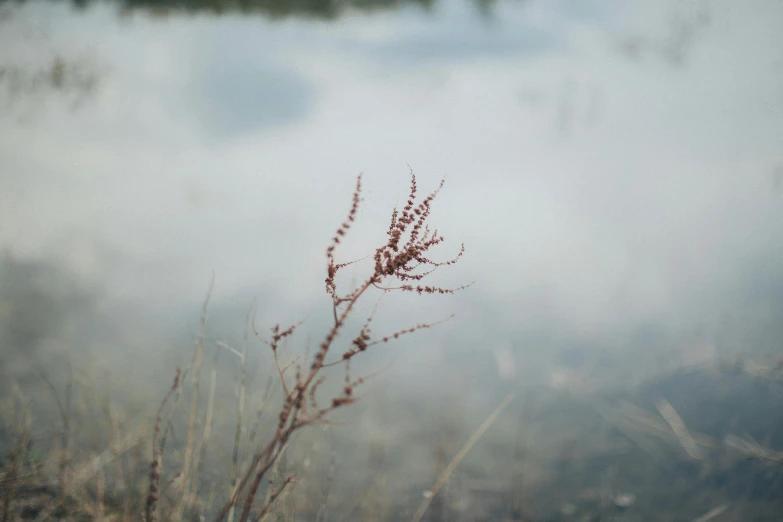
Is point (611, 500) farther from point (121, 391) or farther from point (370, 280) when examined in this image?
point (121, 391)

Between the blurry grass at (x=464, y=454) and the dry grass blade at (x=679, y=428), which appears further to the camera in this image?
the dry grass blade at (x=679, y=428)

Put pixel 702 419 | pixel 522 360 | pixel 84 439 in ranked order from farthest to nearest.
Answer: pixel 522 360 < pixel 702 419 < pixel 84 439

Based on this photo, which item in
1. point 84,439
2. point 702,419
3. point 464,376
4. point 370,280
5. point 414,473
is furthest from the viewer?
point 464,376

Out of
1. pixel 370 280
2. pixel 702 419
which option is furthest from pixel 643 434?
pixel 370 280

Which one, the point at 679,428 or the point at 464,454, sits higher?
the point at 464,454

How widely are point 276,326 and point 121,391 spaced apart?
12.8 feet

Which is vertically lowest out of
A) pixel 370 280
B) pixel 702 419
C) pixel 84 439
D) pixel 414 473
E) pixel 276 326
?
pixel 414 473

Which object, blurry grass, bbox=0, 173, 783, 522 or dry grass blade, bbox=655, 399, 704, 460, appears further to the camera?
dry grass blade, bbox=655, 399, 704, 460

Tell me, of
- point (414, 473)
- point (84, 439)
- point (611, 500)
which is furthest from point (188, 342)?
point (611, 500)

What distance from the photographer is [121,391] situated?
13.4ft

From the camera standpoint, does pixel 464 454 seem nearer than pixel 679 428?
Yes

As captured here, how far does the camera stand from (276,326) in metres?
0.97

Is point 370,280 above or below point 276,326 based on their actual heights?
above

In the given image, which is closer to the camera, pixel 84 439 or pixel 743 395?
pixel 84 439
